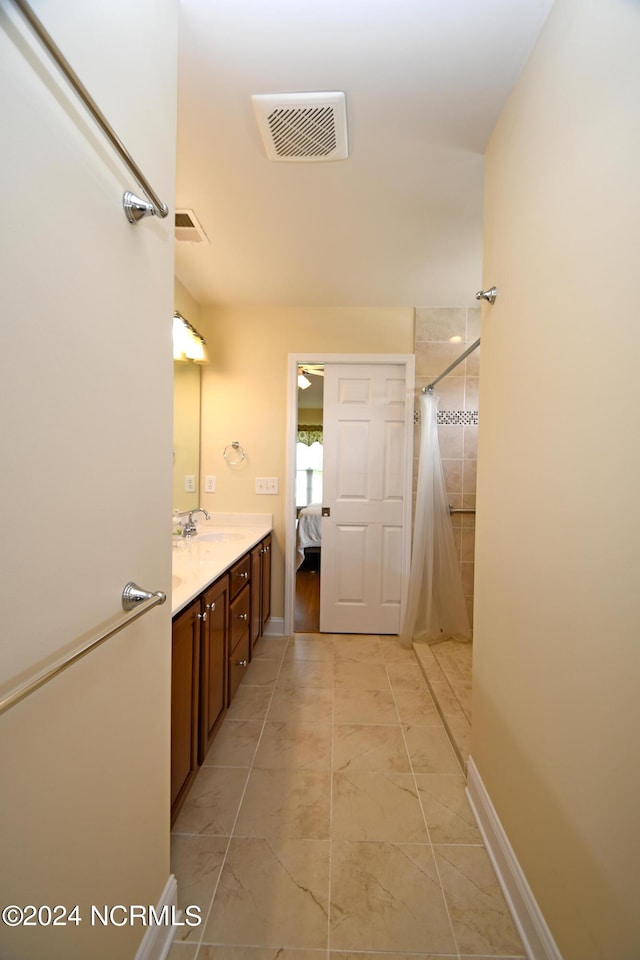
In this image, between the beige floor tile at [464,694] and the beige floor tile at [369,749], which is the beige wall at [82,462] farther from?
the beige floor tile at [464,694]

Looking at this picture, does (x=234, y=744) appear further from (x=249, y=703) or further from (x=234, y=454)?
(x=234, y=454)

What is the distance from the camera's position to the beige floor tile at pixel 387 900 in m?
1.04

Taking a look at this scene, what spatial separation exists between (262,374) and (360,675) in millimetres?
2191

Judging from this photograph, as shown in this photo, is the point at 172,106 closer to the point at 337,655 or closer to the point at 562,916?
the point at 562,916

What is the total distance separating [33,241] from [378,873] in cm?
178

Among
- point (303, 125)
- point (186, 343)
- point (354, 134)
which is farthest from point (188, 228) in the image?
point (354, 134)

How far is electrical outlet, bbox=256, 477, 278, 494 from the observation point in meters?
2.99

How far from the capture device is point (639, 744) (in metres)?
0.66

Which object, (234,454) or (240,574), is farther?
(234,454)

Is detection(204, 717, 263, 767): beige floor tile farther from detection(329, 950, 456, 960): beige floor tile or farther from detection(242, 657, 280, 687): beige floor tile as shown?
detection(329, 950, 456, 960): beige floor tile

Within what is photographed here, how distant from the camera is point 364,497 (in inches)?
119

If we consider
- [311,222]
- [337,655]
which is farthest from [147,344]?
[337,655]

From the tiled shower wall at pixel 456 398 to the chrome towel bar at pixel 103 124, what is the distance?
2.41m

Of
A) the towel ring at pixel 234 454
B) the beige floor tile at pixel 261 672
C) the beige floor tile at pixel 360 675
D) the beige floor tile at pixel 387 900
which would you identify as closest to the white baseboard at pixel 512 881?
the beige floor tile at pixel 387 900
